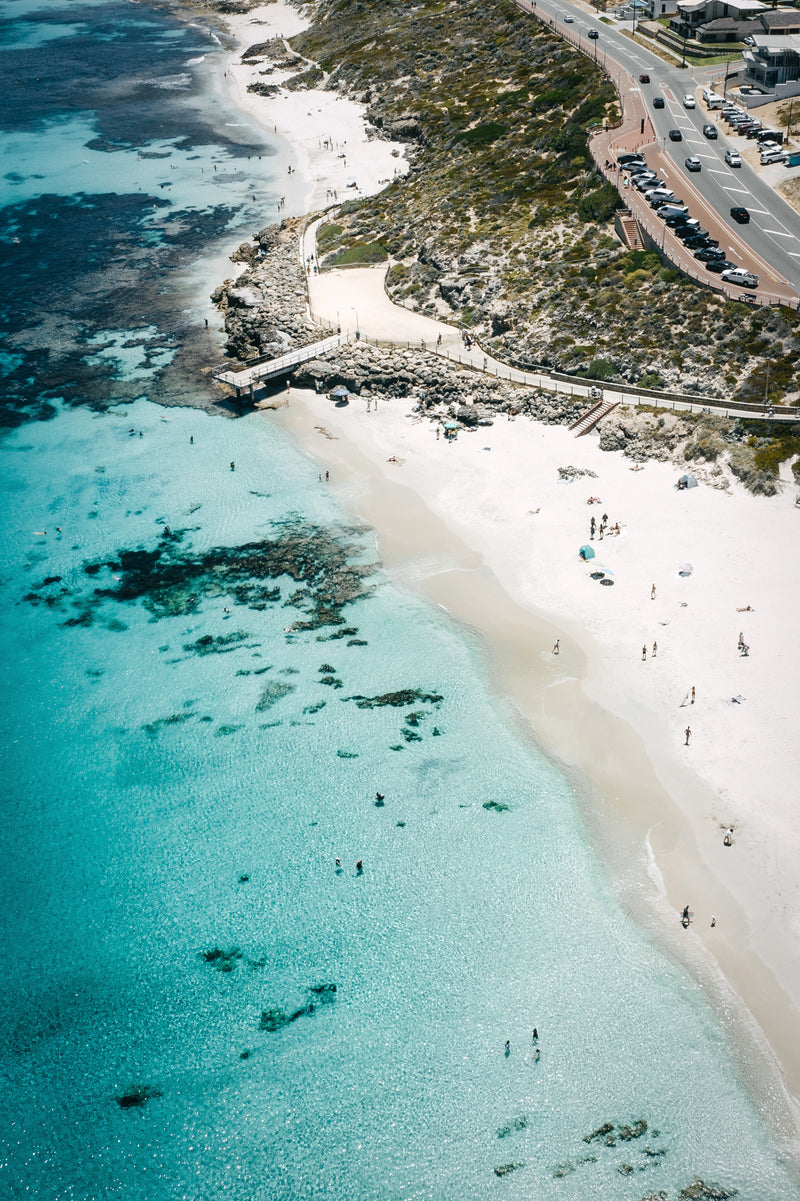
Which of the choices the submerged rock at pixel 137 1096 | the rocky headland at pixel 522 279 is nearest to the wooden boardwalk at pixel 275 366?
the rocky headland at pixel 522 279

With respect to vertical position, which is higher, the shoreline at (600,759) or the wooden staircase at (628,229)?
the wooden staircase at (628,229)

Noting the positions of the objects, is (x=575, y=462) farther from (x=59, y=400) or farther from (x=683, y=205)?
(x=59, y=400)

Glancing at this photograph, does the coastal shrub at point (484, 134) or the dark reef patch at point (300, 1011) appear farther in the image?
the coastal shrub at point (484, 134)

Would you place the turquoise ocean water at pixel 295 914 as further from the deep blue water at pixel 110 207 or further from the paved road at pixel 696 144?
the paved road at pixel 696 144

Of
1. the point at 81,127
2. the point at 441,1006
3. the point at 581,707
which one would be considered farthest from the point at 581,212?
the point at 81,127

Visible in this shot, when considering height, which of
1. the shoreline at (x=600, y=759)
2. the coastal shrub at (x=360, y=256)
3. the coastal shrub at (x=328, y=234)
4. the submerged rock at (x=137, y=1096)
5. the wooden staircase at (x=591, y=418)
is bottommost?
the submerged rock at (x=137, y=1096)

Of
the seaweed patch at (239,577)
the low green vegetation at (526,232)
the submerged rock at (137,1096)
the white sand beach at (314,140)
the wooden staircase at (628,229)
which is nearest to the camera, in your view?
the submerged rock at (137,1096)

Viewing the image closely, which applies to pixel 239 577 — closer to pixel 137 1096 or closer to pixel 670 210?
pixel 137 1096

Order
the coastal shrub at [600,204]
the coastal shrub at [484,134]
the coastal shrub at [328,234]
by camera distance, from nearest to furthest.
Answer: the coastal shrub at [600,204] < the coastal shrub at [328,234] < the coastal shrub at [484,134]
